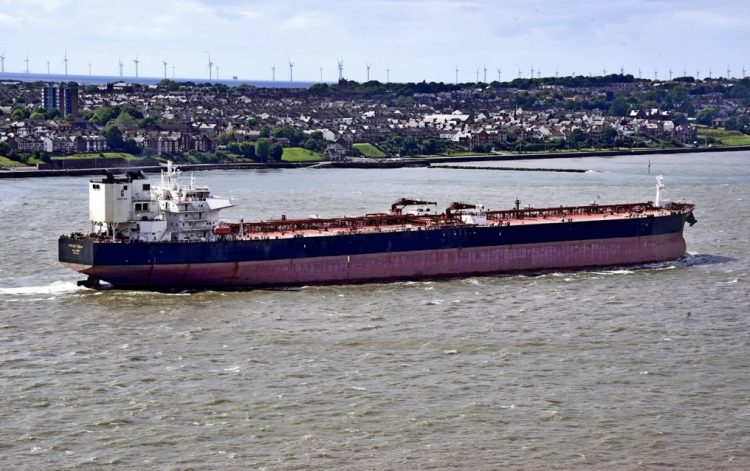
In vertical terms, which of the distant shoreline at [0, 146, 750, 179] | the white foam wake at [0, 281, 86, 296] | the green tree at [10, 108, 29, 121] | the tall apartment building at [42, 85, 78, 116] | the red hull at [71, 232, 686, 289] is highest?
the tall apartment building at [42, 85, 78, 116]

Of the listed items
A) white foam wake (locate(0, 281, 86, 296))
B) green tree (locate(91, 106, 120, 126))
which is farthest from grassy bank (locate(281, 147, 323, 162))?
white foam wake (locate(0, 281, 86, 296))

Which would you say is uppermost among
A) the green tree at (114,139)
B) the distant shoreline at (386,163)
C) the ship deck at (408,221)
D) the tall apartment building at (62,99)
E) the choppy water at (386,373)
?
the tall apartment building at (62,99)

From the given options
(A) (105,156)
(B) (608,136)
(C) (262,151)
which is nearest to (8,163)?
(A) (105,156)

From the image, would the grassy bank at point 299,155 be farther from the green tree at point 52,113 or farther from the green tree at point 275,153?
the green tree at point 52,113

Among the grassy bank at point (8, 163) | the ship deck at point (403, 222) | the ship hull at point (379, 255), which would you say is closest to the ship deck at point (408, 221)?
the ship deck at point (403, 222)

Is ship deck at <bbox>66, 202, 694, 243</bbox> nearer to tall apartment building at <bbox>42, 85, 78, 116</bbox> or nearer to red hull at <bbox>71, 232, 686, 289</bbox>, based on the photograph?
red hull at <bbox>71, 232, 686, 289</bbox>

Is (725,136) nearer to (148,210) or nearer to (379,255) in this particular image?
(379,255)
